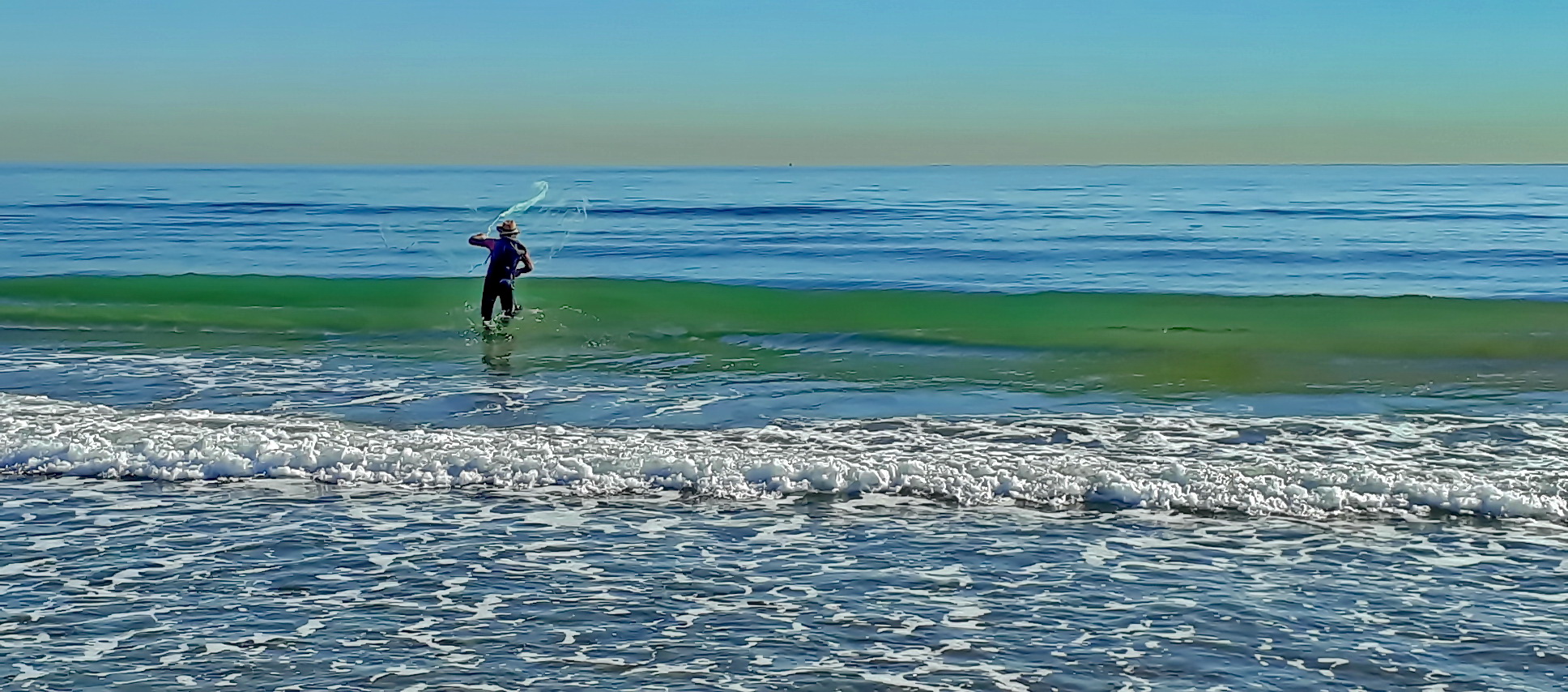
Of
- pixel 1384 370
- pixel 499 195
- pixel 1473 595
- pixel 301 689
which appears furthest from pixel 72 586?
pixel 499 195

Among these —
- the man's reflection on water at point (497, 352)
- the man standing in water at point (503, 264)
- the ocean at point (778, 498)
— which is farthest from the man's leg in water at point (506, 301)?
the ocean at point (778, 498)

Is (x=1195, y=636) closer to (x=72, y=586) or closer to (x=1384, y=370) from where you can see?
(x=72, y=586)

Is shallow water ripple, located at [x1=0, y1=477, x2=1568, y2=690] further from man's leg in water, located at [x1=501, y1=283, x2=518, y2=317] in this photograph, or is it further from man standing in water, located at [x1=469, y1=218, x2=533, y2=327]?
man's leg in water, located at [x1=501, y1=283, x2=518, y2=317]

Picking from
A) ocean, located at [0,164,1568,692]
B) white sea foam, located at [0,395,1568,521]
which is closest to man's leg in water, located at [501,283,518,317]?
ocean, located at [0,164,1568,692]

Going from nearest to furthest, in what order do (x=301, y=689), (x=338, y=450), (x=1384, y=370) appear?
(x=301, y=689)
(x=338, y=450)
(x=1384, y=370)

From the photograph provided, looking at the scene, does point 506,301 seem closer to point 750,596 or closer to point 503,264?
point 503,264

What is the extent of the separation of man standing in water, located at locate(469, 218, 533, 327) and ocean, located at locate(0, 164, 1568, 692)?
495 mm

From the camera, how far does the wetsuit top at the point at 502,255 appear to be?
17.8 m

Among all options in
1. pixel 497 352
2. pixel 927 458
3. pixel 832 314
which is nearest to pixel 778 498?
pixel 927 458

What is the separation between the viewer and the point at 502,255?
18.2 m

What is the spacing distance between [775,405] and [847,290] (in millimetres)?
15096

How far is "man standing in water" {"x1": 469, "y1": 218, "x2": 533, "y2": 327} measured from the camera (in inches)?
696

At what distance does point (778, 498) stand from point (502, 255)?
9.83 metres

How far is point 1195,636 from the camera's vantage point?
6.40m
